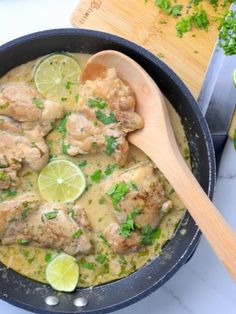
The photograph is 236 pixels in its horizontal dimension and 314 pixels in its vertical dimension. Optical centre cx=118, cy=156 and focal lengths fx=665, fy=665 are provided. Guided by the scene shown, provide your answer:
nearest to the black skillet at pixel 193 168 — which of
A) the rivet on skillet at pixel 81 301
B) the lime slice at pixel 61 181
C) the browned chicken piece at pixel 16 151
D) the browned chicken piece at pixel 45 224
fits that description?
the rivet on skillet at pixel 81 301

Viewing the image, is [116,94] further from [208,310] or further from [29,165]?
[208,310]

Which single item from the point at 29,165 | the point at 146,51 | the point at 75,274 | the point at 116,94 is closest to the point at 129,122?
the point at 116,94

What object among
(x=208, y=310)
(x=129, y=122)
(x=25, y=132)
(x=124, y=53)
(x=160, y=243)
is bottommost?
(x=208, y=310)

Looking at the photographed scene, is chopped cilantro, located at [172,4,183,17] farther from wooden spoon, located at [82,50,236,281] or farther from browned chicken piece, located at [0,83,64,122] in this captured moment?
browned chicken piece, located at [0,83,64,122]

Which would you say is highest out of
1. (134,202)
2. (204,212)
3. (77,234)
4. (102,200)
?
(204,212)

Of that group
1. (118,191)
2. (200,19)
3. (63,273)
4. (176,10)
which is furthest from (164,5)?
(63,273)

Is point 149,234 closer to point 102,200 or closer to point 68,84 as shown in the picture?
point 102,200

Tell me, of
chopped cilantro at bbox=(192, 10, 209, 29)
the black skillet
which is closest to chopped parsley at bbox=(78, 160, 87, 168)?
the black skillet
